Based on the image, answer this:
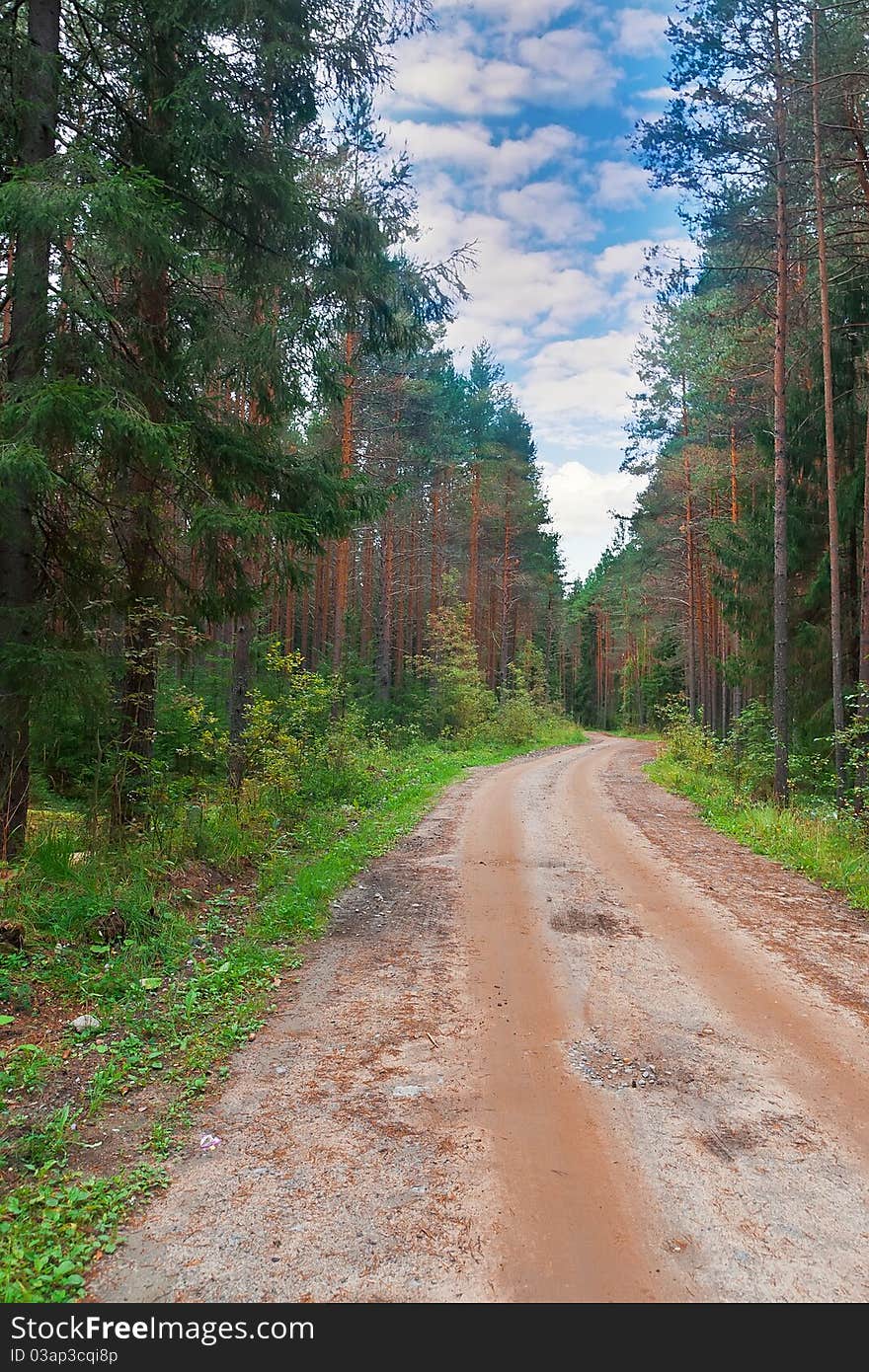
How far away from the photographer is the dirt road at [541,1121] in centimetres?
241

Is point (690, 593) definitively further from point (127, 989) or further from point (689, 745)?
point (127, 989)

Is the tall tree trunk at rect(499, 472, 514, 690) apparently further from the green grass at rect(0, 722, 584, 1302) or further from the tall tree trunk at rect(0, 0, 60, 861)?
the tall tree trunk at rect(0, 0, 60, 861)

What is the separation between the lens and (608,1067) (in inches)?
152

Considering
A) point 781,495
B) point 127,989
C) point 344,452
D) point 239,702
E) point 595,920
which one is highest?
point 344,452

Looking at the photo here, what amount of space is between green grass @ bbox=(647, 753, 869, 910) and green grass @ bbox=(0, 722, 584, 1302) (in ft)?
17.9

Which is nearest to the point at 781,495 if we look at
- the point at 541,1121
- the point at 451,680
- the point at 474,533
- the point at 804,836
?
the point at 804,836

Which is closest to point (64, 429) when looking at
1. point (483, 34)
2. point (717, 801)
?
point (483, 34)

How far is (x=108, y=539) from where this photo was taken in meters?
7.08

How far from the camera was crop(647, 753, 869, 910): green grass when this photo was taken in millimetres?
7859

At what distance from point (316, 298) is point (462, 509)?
76.4 feet

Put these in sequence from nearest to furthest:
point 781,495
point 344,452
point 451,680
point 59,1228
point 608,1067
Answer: point 59,1228, point 608,1067, point 781,495, point 344,452, point 451,680

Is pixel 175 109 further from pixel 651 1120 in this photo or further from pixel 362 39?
pixel 651 1120

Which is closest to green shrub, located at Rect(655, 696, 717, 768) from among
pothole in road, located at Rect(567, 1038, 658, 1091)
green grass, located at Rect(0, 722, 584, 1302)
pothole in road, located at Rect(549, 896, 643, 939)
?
pothole in road, located at Rect(549, 896, 643, 939)

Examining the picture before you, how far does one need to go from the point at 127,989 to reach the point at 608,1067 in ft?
10.0
